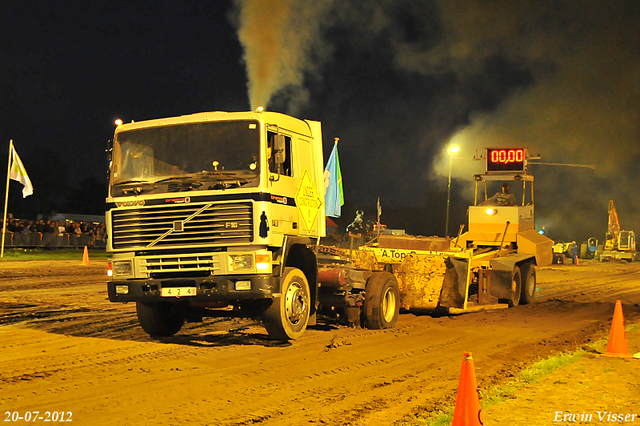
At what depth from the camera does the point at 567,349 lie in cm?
1005

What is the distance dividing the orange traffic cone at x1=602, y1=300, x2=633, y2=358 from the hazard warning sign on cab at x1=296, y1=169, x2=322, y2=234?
4.63 metres

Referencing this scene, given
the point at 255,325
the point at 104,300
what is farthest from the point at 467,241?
the point at 104,300

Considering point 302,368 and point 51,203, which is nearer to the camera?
point 302,368

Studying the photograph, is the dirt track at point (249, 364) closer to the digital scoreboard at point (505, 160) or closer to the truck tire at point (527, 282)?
the truck tire at point (527, 282)

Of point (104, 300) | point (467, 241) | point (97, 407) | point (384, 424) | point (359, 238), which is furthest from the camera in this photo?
point (467, 241)

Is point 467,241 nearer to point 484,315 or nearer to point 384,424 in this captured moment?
point 484,315

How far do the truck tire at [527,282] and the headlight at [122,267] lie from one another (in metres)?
10.9

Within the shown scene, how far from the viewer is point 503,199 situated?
18.1m

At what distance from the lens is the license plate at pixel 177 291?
9273 mm

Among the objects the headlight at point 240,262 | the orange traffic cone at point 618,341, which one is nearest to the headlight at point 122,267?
the headlight at point 240,262

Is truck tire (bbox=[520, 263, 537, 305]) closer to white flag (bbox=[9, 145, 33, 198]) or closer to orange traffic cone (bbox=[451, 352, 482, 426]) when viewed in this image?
orange traffic cone (bbox=[451, 352, 482, 426])

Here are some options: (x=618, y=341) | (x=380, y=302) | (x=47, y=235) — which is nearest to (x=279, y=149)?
(x=380, y=302)

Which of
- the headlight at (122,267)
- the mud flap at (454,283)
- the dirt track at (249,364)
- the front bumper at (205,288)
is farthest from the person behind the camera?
the mud flap at (454,283)

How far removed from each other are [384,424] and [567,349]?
5.18 meters
